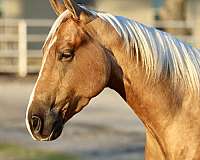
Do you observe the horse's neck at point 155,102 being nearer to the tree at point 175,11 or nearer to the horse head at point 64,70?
the horse head at point 64,70

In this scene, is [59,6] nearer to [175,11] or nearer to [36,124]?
[36,124]

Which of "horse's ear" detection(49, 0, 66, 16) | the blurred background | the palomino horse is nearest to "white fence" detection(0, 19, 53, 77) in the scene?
the blurred background

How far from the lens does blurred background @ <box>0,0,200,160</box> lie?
27.0 feet

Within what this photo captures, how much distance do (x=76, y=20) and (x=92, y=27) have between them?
0.27 ft

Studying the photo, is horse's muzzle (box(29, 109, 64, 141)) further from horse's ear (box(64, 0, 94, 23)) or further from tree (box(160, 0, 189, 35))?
tree (box(160, 0, 189, 35))

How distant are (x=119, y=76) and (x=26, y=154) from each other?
16.6 ft

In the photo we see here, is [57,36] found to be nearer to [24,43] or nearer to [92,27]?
[92,27]

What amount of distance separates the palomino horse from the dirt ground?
4.79 meters

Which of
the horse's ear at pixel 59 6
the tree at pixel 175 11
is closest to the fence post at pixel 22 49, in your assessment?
the tree at pixel 175 11

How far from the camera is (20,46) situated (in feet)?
55.3

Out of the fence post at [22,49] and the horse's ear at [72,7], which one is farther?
the fence post at [22,49]

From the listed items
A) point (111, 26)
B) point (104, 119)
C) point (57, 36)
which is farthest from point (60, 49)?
point (104, 119)

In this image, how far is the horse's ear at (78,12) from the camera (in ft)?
9.45

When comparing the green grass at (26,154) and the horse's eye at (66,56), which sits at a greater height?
the horse's eye at (66,56)
